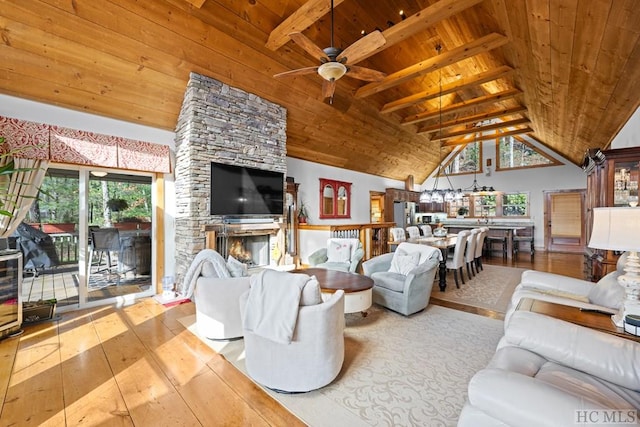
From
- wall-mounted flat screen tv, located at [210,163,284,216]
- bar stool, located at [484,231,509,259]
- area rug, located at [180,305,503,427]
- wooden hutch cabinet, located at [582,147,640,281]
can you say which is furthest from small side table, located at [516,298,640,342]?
bar stool, located at [484,231,509,259]

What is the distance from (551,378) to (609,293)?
1.58 m

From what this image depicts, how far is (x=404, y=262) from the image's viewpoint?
4.07m

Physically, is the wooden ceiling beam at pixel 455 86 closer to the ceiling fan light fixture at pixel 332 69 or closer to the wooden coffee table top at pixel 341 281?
the ceiling fan light fixture at pixel 332 69

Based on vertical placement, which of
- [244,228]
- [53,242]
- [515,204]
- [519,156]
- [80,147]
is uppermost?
[519,156]

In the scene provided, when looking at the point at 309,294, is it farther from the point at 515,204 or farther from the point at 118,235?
the point at 515,204

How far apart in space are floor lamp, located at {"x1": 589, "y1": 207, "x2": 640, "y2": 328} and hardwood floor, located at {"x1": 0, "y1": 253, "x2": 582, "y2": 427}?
223cm

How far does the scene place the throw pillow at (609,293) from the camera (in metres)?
2.15

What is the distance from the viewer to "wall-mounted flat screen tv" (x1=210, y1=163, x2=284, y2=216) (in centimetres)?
444

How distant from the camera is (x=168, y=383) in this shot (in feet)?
7.20

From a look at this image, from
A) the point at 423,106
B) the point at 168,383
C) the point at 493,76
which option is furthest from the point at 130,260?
the point at 423,106

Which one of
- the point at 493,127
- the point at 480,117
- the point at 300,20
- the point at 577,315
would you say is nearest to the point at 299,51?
the point at 300,20

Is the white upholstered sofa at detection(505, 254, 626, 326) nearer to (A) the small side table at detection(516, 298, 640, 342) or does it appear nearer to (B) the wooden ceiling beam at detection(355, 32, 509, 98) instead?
(A) the small side table at detection(516, 298, 640, 342)

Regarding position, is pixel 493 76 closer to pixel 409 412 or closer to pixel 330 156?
pixel 330 156

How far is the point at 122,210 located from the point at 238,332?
3.02 metres
